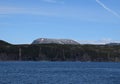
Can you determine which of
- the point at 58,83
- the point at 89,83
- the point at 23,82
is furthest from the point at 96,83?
the point at 23,82

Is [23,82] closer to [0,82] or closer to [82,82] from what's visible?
[0,82]

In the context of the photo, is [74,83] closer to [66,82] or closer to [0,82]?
[66,82]

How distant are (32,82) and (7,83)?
5.83 m

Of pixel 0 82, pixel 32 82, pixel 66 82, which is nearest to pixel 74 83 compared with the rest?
pixel 66 82

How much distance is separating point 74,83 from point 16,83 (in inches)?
469

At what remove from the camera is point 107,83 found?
9769 centimetres

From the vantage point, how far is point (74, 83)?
96.6 m

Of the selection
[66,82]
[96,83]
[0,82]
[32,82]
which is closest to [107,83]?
Result: [96,83]

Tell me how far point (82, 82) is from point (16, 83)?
14.3m

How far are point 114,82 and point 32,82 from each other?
58.3 ft

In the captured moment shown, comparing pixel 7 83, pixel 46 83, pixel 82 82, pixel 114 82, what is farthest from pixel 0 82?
pixel 114 82

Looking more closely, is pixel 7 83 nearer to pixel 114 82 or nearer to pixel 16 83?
pixel 16 83

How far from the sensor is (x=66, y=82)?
9888cm

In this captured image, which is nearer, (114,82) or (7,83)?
(7,83)
